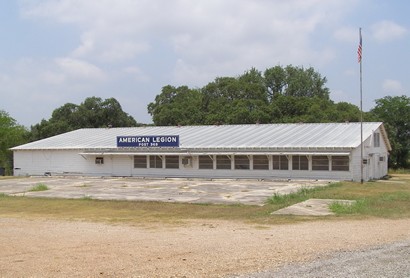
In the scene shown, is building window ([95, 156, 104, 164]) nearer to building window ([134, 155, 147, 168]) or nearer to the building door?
the building door

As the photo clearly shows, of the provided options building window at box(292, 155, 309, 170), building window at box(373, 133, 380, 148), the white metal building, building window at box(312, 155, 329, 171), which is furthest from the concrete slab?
building window at box(373, 133, 380, 148)

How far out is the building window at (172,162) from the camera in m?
39.1

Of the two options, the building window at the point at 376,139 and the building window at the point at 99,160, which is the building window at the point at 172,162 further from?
the building window at the point at 376,139

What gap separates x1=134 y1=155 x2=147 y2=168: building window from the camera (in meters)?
40.4

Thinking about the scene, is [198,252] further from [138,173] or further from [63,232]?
[138,173]

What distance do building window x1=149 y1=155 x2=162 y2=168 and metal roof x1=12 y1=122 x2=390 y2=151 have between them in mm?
1140

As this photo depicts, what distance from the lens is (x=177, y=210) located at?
18.9 m

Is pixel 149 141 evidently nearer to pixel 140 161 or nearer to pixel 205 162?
pixel 140 161

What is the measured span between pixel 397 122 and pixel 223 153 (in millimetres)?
24932

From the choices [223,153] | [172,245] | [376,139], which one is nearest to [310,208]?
[172,245]

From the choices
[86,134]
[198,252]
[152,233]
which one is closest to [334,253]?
[198,252]

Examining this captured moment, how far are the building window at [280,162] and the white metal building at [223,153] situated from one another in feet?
0.23

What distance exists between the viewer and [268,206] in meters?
18.9

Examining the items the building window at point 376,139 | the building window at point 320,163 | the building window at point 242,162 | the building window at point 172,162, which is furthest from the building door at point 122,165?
the building window at point 376,139
